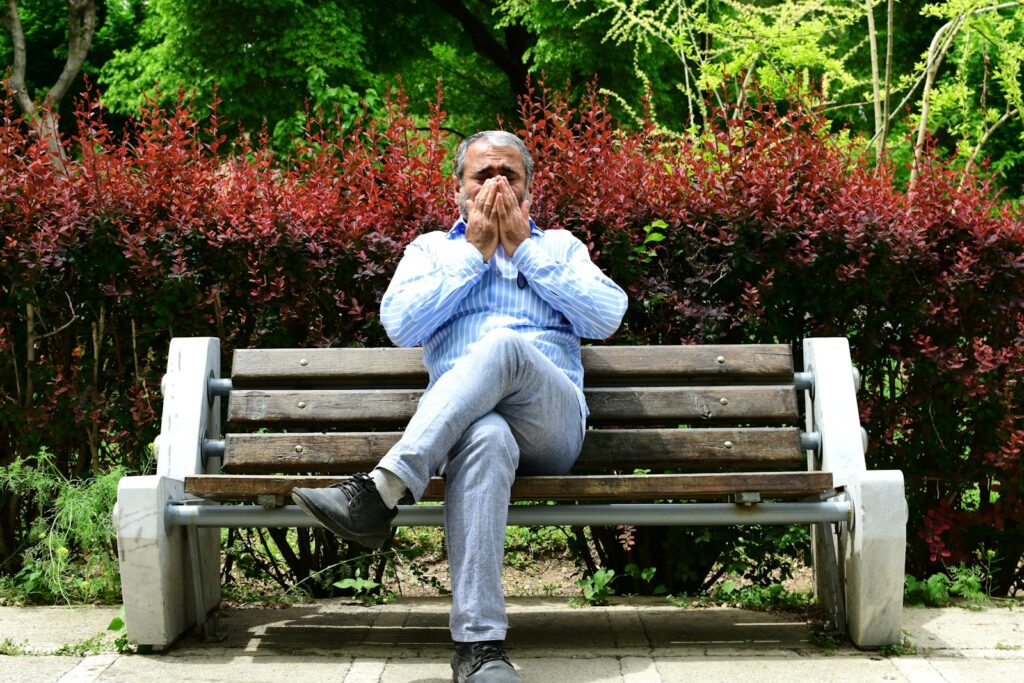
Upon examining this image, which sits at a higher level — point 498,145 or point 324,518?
point 498,145

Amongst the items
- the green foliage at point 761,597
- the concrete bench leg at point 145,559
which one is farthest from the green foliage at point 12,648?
the green foliage at point 761,597

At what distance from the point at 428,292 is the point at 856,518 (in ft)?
4.98

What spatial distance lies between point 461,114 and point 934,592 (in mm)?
18214

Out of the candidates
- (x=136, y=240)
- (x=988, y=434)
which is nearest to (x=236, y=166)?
(x=136, y=240)

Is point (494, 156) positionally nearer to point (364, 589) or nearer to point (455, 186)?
point (455, 186)

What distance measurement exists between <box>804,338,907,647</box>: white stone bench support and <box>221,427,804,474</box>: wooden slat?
0.15 metres

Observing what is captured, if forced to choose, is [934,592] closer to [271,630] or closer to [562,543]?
[562,543]

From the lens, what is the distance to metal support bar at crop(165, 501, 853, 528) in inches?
139

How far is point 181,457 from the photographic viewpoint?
153 inches

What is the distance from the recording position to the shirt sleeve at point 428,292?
12.5ft

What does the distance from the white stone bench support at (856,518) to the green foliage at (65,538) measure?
2594mm

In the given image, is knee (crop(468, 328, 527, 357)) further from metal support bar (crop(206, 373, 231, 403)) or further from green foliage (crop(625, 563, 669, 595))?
green foliage (crop(625, 563, 669, 595))

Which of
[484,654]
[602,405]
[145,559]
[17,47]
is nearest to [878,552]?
[602,405]

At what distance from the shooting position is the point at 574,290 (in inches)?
150
